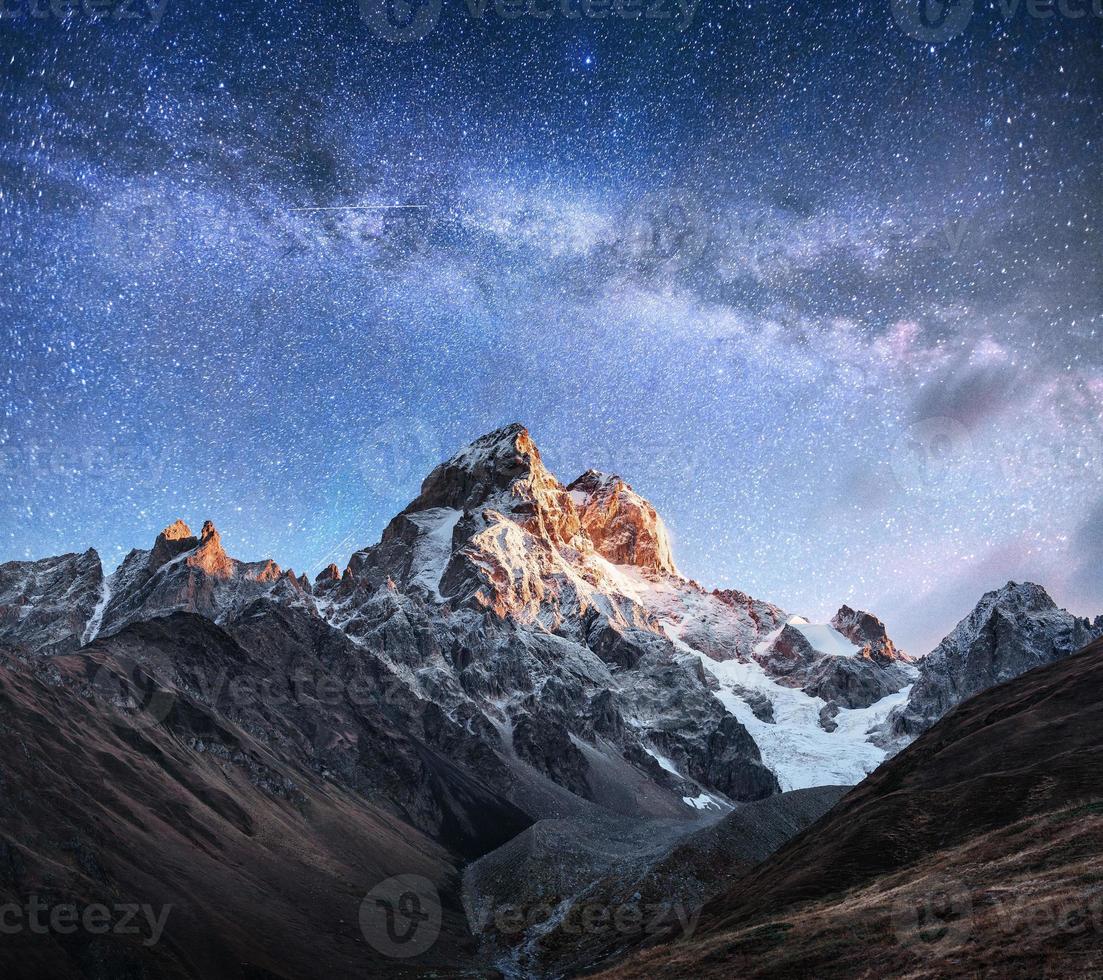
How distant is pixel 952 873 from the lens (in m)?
32.9

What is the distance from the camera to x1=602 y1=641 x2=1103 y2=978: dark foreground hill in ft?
75.0

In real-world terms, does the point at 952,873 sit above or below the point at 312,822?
below

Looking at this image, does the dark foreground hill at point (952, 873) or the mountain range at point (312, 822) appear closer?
the dark foreground hill at point (952, 873)

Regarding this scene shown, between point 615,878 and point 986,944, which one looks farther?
point 615,878

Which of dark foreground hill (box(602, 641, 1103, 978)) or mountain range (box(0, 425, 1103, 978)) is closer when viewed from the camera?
dark foreground hill (box(602, 641, 1103, 978))

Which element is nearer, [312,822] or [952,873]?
[952,873]

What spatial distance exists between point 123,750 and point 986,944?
76.3m

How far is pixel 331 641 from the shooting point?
172 meters

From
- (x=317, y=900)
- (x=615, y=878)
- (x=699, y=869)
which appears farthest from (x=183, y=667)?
(x=699, y=869)

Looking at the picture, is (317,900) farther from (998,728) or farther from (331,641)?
(331,641)

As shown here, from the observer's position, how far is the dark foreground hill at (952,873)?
22875 millimetres

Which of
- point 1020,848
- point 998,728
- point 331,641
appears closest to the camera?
point 1020,848

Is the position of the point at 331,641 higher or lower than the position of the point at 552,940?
higher

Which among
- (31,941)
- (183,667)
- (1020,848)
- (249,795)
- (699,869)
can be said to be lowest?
(699,869)
